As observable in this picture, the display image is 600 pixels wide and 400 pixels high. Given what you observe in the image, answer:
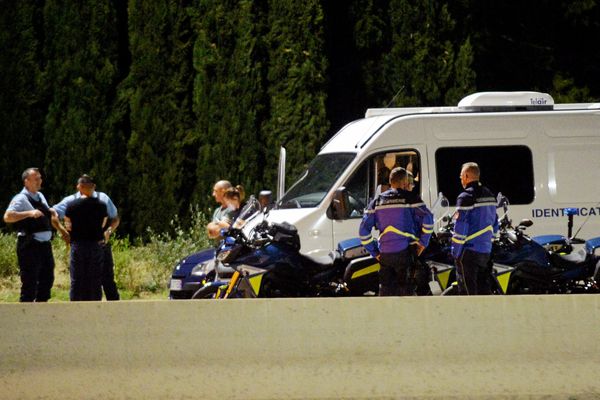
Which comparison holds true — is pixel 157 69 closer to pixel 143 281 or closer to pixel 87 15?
pixel 87 15

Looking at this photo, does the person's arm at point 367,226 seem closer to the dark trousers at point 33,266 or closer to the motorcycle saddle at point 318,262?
the motorcycle saddle at point 318,262

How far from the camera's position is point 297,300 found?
23.9 ft

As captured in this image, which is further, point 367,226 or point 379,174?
point 379,174

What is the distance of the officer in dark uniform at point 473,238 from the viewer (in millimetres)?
10477

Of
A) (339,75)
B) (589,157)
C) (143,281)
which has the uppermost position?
(339,75)

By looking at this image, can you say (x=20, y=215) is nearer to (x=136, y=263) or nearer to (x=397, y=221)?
(x=136, y=263)

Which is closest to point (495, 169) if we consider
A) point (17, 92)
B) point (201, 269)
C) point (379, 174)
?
point (379, 174)

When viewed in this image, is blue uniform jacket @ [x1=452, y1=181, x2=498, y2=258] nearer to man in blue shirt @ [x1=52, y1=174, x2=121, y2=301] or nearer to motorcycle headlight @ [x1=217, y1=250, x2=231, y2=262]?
motorcycle headlight @ [x1=217, y1=250, x2=231, y2=262]

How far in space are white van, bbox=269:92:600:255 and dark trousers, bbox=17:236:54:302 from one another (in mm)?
2578

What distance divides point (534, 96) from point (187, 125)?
678 cm

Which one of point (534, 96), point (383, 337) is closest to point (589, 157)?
point (534, 96)

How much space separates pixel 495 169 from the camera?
498 inches

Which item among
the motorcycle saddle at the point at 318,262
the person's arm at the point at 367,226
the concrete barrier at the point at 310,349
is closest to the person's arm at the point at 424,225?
the person's arm at the point at 367,226

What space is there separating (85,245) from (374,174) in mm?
3185
